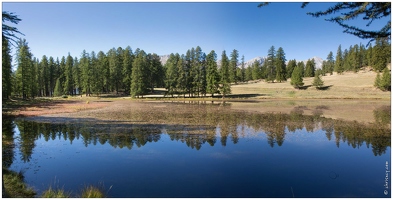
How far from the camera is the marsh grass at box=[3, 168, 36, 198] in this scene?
7483mm

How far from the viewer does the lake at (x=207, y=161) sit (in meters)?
8.89

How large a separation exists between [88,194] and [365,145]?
1442cm

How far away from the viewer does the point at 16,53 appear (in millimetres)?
54438

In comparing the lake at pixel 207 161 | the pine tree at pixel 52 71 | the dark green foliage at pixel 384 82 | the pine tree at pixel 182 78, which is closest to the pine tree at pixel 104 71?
the pine tree at pixel 52 71

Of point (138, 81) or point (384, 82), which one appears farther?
point (384, 82)

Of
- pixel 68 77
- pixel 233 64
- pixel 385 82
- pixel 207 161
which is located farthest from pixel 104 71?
pixel 385 82

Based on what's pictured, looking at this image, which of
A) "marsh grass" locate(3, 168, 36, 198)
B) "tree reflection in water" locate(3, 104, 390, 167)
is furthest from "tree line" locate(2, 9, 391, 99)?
"marsh grass" locate(3, 168, 36, 198)

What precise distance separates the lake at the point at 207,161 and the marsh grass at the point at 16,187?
1.21 feet

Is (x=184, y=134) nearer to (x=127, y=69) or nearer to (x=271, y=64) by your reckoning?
(x=127, y=69)

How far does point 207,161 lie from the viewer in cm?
1207

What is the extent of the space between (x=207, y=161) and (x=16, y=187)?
715 centimetres

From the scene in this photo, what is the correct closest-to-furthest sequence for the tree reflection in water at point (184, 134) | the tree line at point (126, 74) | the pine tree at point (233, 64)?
the tree reflection in water at point (184, 134) → the tree line at point (126, 74) → the pine tree at point (233, 64)

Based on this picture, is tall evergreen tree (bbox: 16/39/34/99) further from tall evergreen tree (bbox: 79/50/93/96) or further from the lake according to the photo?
the lake

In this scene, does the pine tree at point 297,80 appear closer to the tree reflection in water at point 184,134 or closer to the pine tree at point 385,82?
the pine tree at point 385,82
